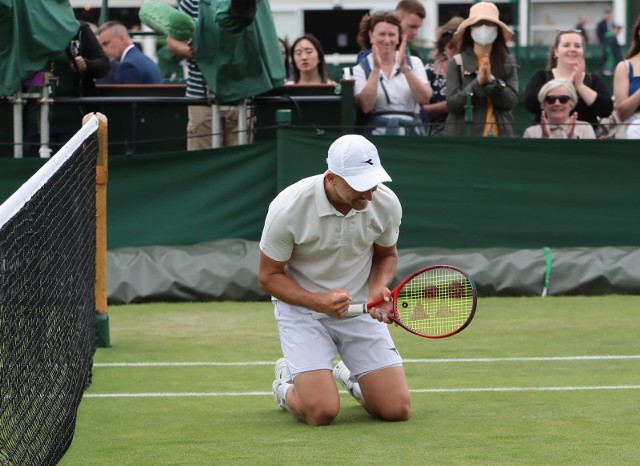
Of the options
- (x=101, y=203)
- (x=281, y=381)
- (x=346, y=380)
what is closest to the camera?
(x=281, y=381)

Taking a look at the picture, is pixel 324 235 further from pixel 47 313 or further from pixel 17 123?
pixel 17 123

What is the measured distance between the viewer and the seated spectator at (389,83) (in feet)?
40.8

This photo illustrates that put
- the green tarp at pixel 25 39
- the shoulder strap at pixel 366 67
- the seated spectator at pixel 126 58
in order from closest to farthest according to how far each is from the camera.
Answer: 1. the green tarp at pixel 25 39
2. the shoulder strap at pixel 366 67
3. the seated spectator at pixel 126 58

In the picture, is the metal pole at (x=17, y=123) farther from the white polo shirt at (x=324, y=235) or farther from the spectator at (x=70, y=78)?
the white polo shirt at (x=324, y=235)

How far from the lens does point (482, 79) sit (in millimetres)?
11984

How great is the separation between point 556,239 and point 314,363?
5.46m

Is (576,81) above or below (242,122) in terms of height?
above

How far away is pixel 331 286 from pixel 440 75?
6717 millimetres

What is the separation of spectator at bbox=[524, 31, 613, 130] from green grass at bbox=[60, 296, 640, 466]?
196 cm

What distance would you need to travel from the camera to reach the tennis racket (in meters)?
6.96

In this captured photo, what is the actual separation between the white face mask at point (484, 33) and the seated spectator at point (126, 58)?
4183mm

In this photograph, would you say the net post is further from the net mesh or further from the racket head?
the racket head

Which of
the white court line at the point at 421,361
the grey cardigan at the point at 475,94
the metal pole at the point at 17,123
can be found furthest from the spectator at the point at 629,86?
the metal pole at the point at 17,123

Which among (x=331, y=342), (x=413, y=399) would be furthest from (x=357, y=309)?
(x=413, y=399)
